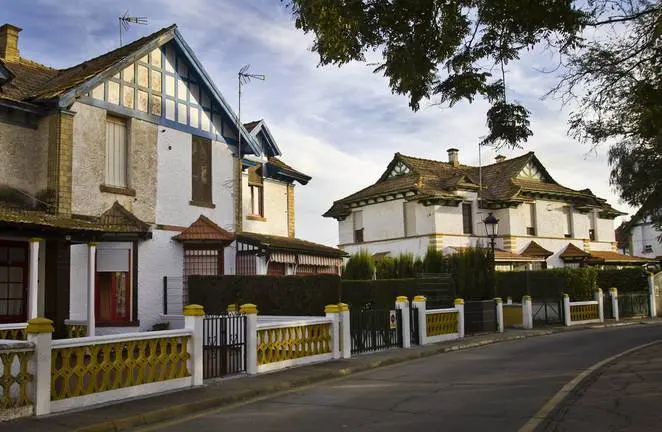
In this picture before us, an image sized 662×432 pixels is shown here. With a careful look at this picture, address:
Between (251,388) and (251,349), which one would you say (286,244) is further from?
(251,388)

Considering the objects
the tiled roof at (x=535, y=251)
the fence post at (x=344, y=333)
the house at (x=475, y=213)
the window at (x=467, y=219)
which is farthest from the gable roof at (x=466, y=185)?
the fence post at (x=344, y=333)

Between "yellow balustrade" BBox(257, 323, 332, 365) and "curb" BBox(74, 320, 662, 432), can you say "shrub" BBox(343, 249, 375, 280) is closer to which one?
"curb" BBox(74, 320, 662, 432)

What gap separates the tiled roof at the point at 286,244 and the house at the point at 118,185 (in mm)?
94

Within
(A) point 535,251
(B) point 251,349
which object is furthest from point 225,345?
(A) point 535,251

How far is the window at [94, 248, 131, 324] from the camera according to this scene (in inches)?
753

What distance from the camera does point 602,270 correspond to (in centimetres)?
3538

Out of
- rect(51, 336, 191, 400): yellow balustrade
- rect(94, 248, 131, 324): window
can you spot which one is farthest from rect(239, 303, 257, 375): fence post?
rect(94, 248, 131, 324): window

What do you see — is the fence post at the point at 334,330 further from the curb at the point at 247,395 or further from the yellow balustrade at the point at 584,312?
the yellow balustrade at the point at 584,312

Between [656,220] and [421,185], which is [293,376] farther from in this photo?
[421,185]

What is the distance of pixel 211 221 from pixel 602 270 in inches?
919

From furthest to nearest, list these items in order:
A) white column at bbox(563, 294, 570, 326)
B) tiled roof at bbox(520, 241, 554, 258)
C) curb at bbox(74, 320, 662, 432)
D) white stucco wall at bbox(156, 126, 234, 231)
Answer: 1. tiled roof at bbox(520, 241, 554, 258)
2. white column at bbox(563, 294, 570, 326)
3. white stucco wall at bbox(156, 126, 234, 231)
4. curb at bbox(74, 320, 662, 432)

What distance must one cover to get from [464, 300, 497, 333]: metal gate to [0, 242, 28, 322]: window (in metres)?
13.3

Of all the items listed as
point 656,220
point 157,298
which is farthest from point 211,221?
point 656,220

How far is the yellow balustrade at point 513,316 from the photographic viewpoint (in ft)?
87.2
